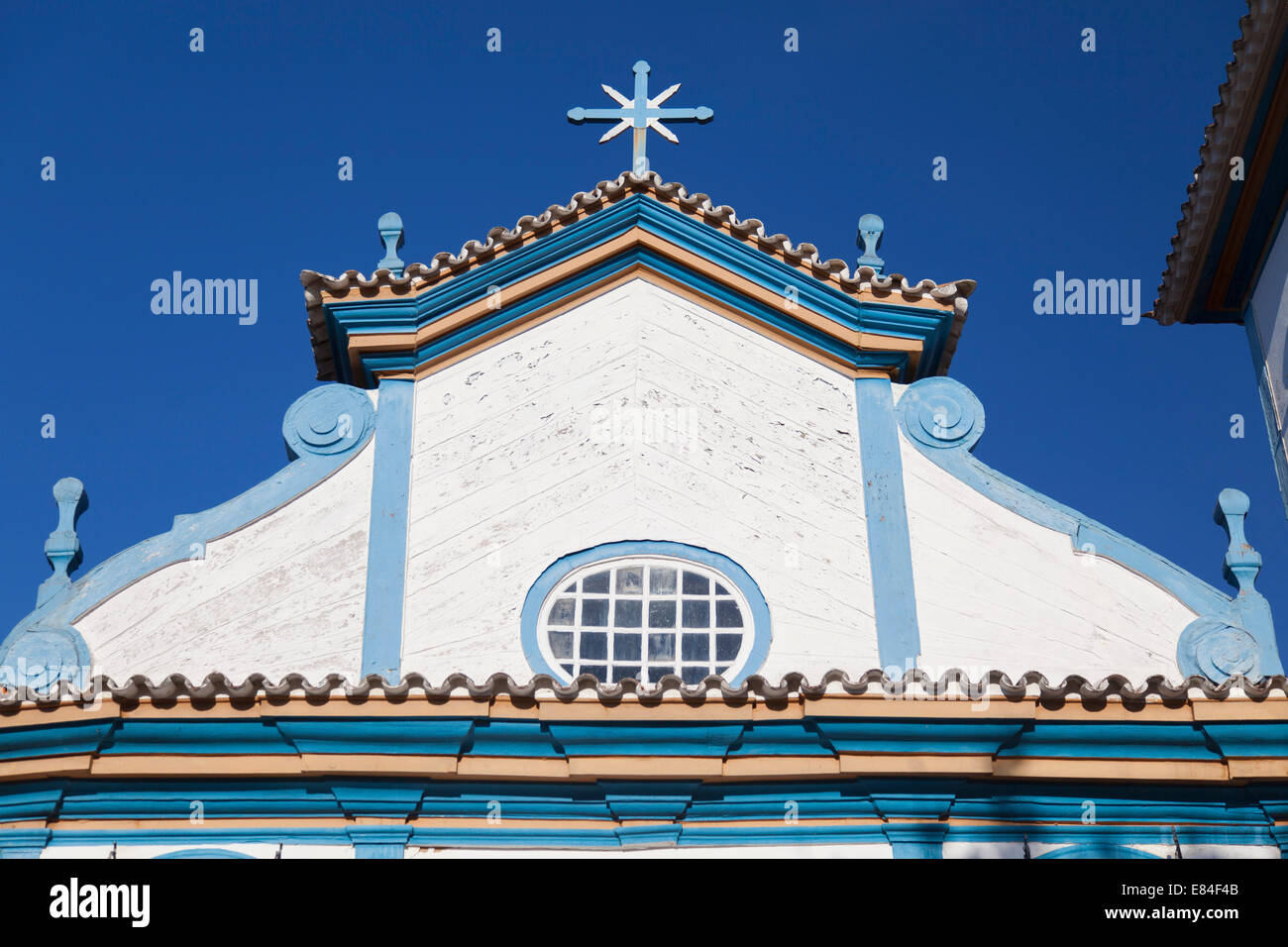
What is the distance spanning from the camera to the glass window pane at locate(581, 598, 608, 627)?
385 inches

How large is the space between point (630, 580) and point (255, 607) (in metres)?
2.24

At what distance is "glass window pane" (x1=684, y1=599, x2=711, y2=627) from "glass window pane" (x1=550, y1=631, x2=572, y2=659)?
70 centimetres

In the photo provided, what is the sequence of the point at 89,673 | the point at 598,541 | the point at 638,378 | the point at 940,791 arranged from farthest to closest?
the point at 638,378 < the point at 598,541 < the point at 89,673 < the point at 940,791

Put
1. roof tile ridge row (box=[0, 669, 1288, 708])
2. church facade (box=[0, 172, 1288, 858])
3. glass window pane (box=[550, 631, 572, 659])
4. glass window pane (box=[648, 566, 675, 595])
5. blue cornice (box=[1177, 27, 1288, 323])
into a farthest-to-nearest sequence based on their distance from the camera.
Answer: blue cornice (box=[1177, 27, 1288, 323]) < glass window pane (box=[648, 566, 675, 595]) < glass window pane (box=[550, 631, 572, 659]) < church facade (box=[0, 172, 1288, 858]) < roof tile ridge row (box=[0, 669, 1288, 708])

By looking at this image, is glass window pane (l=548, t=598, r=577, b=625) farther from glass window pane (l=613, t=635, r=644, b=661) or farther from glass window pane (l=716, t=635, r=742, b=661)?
glass window pane (l=716, t=635, r=742, b=661)

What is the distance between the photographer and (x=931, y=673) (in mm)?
9445

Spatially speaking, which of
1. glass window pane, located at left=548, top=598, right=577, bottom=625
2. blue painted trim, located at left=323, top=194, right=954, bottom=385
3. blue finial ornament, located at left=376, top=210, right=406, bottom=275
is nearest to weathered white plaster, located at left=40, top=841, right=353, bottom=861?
glass window pane, located at left=548, top=598, right=577, bottom=625

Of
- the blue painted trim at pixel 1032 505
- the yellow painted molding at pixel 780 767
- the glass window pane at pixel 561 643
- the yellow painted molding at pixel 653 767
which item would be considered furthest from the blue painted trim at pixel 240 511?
the blue painted trim at pixel 1032 505

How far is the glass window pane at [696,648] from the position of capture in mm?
9648

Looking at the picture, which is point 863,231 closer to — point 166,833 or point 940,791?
point 940,791

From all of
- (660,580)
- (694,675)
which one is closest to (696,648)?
(694,675)

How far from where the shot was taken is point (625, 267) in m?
11.4
